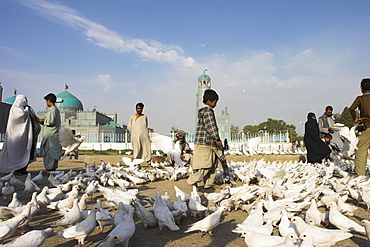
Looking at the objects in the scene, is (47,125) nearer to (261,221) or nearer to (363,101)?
(261,221)

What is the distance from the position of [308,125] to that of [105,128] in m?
30.3

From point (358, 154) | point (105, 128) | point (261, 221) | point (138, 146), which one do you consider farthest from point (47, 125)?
point (105, 128)

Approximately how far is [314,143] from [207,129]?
14.1 ft

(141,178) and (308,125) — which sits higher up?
(308,125)

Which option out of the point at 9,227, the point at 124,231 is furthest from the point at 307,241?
the point at 9,227

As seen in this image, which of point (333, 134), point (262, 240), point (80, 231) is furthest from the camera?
point (333, 134)

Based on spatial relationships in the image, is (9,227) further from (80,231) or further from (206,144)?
(206,144)

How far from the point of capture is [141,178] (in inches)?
221

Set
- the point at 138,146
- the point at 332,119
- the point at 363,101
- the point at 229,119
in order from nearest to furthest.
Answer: the point at 363,101 → the point at 138,146 → the point at 332,119 → the point at 229,119

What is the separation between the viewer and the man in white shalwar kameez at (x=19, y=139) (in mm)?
5824

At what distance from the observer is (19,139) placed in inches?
236

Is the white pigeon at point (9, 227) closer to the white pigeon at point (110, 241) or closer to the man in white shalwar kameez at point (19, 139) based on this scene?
the white pigeon at point (110, 241)

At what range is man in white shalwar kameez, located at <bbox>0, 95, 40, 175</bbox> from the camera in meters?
5.82

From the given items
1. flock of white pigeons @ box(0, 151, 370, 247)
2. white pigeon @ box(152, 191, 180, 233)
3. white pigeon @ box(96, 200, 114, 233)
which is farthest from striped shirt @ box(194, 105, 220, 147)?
white pigeon @ box(96, 200, 114, 233)
